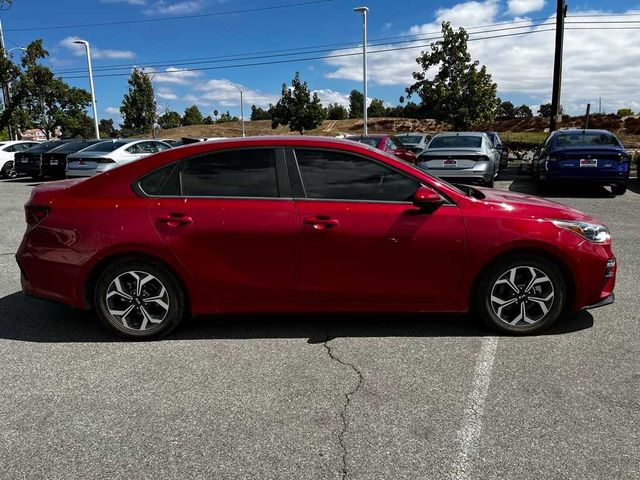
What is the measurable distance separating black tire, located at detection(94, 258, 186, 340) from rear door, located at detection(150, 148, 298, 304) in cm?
23

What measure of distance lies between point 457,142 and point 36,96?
28.7 metres

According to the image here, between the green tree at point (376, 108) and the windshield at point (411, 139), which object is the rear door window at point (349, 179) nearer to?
the windshield at point (411, 139)

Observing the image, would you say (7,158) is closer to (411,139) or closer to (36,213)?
(411,139)

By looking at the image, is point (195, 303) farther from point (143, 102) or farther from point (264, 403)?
point (143, 102)

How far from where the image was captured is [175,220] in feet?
13.2

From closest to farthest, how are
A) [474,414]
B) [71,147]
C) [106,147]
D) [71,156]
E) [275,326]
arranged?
[474,414] < [275,326] < [71,156] < [106,147] < [71,147]

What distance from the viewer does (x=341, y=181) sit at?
4.12 m

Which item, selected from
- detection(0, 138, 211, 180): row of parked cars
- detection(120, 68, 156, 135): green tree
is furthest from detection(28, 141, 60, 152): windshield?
detection(120, 68, 156, 135): green tree

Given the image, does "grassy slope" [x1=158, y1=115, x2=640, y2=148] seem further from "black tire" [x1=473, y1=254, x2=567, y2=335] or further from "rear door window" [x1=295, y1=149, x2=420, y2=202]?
"black tire" [x1=473, y1=254, x2=567, y2=335]

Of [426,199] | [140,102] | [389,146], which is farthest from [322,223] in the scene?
[140,102]

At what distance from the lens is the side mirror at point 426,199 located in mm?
3932

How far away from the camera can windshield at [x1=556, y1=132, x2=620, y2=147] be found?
1253 centimetres

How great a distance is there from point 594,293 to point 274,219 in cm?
252

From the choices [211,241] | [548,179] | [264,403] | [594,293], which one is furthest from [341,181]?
[548,179]
